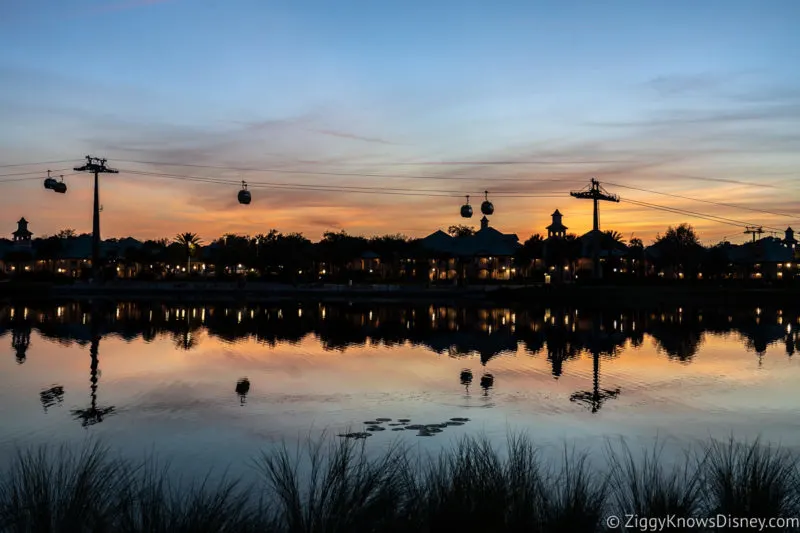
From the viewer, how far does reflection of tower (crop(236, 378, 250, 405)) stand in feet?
53.5

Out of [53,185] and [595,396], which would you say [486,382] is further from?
[53,185]

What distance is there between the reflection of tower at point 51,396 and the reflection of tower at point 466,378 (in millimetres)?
9035

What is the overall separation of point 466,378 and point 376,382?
8.28ft

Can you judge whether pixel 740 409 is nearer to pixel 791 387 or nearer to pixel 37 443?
pixel 791 387

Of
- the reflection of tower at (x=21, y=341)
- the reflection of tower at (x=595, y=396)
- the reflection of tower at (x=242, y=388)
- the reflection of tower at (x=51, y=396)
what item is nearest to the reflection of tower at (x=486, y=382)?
the reflection of tower at (x=595, y=396)

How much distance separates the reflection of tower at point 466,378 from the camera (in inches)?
720

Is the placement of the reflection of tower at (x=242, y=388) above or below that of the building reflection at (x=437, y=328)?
below

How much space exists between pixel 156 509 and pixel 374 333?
26.3m

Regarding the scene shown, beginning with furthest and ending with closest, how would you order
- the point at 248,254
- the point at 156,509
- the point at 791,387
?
the point at 248,254 → the point at 791,387 → the point at 156,509

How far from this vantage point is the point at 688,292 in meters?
62.9

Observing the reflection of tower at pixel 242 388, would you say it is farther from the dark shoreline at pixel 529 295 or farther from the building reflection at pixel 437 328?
the dark shoreline at pixel 529 295

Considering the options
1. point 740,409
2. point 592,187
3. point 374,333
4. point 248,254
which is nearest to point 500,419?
point 740,409

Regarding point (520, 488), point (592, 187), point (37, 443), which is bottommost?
point (37, 443)

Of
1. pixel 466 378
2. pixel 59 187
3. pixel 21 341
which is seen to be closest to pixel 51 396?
pixel 466 378
